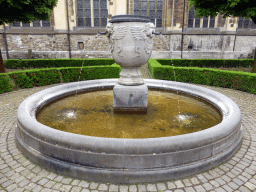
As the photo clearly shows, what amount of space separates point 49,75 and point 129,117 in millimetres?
6769

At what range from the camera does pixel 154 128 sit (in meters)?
4.18

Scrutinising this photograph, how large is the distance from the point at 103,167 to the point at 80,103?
124 inches

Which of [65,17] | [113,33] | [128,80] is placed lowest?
[128,80]

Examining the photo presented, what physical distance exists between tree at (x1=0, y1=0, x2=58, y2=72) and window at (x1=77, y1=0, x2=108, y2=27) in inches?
358

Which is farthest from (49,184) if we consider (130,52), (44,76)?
(44,76)

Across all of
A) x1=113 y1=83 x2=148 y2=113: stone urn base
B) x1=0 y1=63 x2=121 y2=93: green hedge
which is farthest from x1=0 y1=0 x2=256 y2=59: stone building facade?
x1=113 y1=83 x2=148 y2=113: stone urn base

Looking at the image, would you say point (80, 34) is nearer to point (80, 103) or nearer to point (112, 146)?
point (80, 103)

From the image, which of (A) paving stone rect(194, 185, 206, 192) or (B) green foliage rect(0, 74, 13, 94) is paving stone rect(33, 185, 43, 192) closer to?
(A) paving stone rect(194, 185, 206, 192)

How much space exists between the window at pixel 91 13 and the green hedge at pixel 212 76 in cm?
1279

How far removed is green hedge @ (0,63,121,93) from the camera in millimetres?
8555

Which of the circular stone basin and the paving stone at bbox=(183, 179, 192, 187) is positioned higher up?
the circular stone basin

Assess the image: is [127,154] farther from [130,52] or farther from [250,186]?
[130,52]

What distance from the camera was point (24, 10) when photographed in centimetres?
1080

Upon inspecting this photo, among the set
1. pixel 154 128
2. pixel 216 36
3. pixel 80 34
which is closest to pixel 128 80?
pixel 154 128
